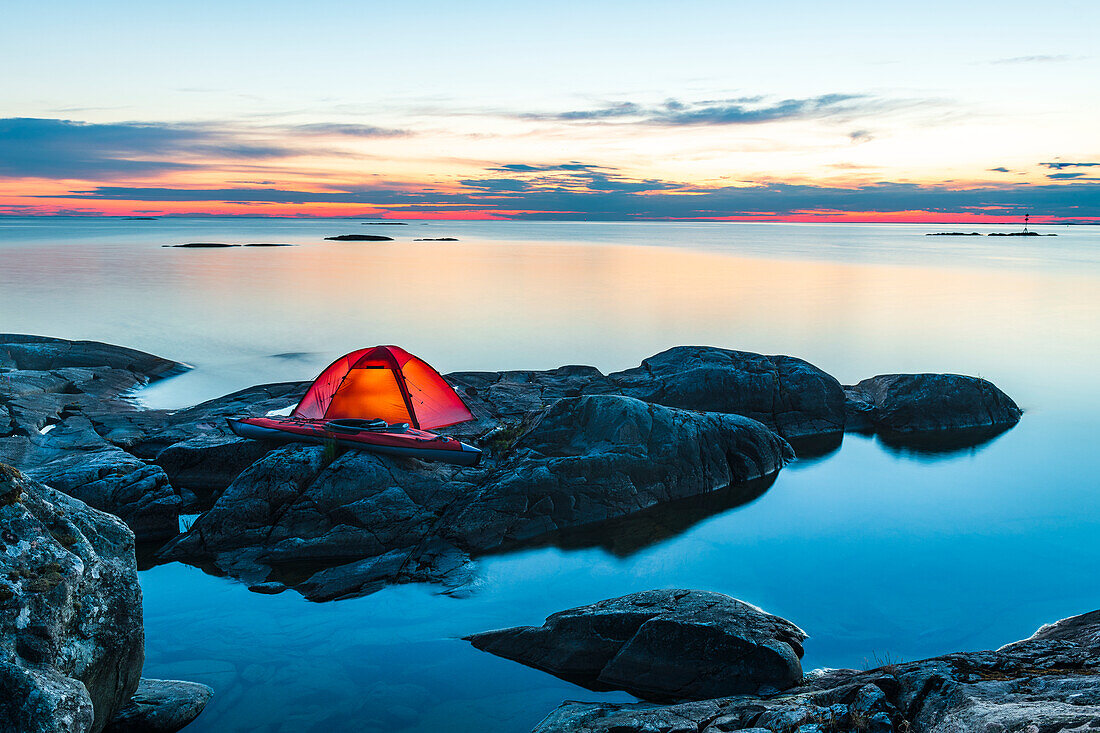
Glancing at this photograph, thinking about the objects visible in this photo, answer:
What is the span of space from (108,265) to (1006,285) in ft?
293

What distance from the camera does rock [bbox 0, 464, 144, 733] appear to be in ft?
19.0

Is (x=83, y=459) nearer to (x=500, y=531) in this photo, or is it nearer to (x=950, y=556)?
(x=500, y=531)

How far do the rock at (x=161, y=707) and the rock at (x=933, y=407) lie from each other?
1876cm

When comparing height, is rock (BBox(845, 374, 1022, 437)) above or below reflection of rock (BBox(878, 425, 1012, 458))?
above

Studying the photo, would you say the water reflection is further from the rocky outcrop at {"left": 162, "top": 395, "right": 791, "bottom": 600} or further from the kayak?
the kayak

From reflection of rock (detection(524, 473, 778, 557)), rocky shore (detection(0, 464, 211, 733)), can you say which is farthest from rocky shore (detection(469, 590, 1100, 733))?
rocky shore (detection(0, 464, 211, 733))

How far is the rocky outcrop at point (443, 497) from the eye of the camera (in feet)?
42.5

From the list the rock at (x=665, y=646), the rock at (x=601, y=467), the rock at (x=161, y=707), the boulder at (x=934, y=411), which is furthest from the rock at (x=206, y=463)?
the boulder at (x=934, y=411)

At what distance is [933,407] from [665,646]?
54.1 ft

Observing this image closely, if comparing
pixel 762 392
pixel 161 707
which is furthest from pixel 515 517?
pixel 762 392

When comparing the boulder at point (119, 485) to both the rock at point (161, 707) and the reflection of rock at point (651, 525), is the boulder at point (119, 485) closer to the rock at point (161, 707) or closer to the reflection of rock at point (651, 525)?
the rock at point (161, 707)

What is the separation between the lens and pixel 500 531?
548 inches

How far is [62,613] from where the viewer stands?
6656 millimetres

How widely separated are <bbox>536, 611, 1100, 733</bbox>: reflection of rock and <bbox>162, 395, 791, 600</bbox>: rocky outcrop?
213 inches
